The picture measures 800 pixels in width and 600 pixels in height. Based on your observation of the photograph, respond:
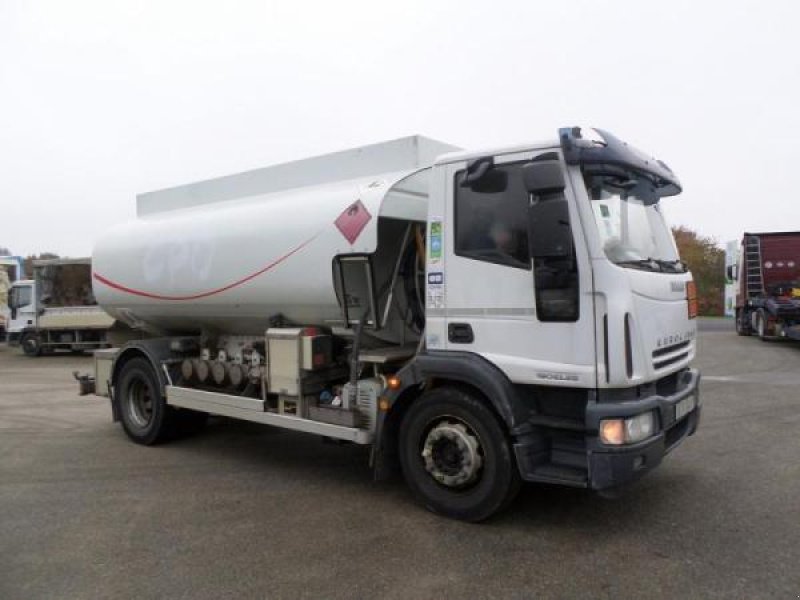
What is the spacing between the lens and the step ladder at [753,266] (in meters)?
18.7

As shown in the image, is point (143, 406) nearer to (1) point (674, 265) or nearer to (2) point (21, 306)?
(1) point (674, 265)

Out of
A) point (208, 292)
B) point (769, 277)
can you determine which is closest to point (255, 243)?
point (208, 292)

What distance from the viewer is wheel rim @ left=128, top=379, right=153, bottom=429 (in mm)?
7696

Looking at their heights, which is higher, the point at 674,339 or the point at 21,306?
the point at 21,306

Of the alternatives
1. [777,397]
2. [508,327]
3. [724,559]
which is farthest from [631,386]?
[777,397]

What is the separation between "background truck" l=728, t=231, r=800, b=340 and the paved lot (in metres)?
11.8

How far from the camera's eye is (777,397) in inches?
367

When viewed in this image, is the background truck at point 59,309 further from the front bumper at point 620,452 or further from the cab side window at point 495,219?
the front bumper at point 620,452

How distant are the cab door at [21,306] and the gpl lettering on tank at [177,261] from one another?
16.4 metres

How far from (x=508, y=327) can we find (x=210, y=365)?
12.7 ft

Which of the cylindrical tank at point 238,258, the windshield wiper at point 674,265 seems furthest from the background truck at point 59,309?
the windshield wiper at point 674,265

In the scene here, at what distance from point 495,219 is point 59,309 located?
19151 millimetres

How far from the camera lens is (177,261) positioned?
22.7 feet

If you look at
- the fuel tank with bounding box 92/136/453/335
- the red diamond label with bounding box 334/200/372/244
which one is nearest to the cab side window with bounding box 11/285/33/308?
the fuel tank with bounding box 92/136/453/335
